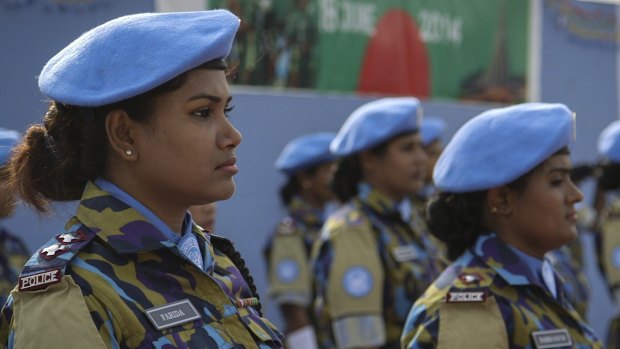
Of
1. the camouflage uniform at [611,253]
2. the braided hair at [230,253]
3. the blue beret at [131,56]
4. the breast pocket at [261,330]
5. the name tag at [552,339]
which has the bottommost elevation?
the camouflage uniform at [611,253]

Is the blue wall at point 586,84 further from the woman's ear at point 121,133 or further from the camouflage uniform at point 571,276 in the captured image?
the woman's ear at point 121,133

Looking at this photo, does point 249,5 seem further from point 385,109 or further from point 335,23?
point 385,109

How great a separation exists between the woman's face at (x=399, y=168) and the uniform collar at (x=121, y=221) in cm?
318

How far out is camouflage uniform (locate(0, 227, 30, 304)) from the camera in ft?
14.7

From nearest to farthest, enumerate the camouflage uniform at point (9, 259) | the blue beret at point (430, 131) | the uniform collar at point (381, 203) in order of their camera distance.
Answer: the camouflage uniform at point (9, 259) → the uniform collar at point (381, 203) → the blue beret at point (430, 131)

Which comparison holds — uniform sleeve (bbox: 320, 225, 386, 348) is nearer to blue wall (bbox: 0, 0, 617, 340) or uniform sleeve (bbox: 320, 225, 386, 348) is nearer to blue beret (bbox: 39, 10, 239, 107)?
blue wall (bbox: 0, 0, 617, 340)

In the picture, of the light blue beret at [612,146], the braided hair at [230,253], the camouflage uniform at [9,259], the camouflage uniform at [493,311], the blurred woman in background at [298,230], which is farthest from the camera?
the blurred woman in background at [298,230]

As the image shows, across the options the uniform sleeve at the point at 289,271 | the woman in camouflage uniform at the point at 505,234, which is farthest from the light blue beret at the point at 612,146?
the woman in camouflage uniform at the point at 505,234

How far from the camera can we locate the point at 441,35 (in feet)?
28.2

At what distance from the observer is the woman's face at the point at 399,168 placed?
533cm

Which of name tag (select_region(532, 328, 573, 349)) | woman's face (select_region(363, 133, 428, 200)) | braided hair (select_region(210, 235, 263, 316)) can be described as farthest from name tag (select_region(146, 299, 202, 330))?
woman's face (select_region(363, 133, 428, 200))

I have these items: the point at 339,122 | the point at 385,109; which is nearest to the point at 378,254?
the point at 385,109

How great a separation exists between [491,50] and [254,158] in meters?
2.84

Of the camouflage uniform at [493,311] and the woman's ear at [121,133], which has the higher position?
the woman's ear at [121,133]
